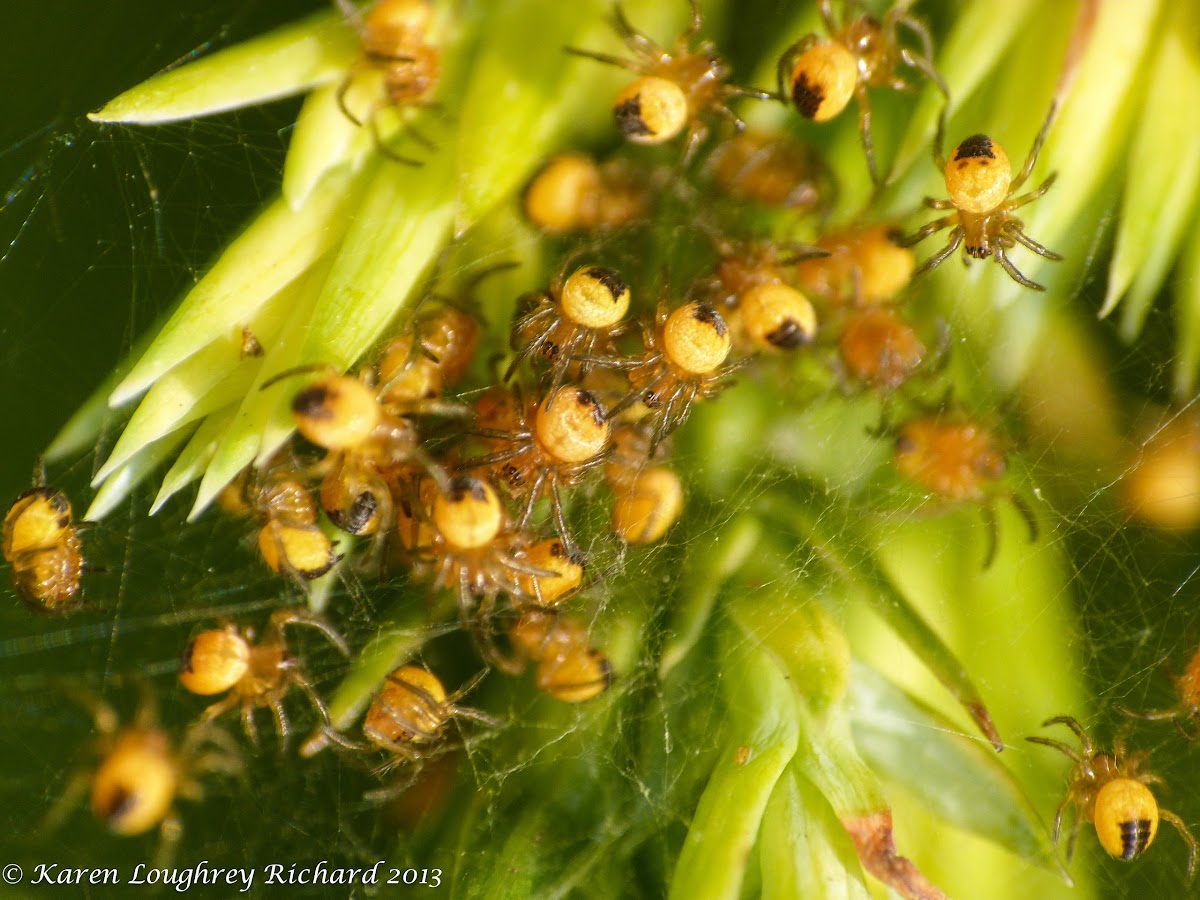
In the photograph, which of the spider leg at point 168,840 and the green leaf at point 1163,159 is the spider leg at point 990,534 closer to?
the green leaf at point 1163,159

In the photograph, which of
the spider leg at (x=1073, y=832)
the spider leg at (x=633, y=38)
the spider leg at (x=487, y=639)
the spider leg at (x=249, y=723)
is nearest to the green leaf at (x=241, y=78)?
the spider leg at (x=633, y=38)

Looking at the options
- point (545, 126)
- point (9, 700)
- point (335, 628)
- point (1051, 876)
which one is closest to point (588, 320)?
point (545, 126)

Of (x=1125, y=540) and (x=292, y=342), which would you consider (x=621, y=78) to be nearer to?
(x=292, y=342)

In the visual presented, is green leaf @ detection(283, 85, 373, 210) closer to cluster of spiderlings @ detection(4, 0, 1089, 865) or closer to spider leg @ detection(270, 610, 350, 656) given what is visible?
cluster of spiderlings @ detection(4, 0, 1089, 865)

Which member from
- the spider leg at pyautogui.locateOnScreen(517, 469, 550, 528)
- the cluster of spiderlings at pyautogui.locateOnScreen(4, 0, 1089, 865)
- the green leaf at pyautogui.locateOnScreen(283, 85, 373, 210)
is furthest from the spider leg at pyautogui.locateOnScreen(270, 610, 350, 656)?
the green leaf at pyautogui.locateOnScreen(283, 85, 373, 210)

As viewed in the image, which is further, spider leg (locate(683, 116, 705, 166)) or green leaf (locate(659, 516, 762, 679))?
spider leg (locate(683, 116, 705, 166))

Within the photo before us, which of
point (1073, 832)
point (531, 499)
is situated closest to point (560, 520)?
point (531, 499)
